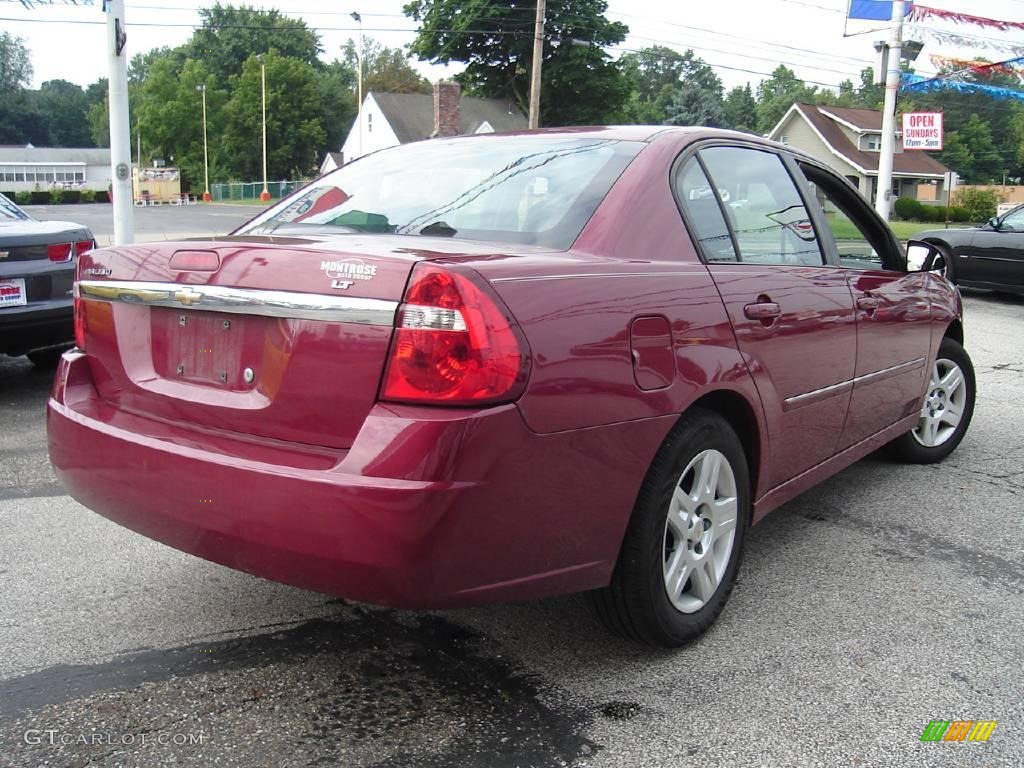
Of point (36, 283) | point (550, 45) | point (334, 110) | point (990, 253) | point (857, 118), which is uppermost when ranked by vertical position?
point (334, 110)

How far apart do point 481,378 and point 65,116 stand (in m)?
152

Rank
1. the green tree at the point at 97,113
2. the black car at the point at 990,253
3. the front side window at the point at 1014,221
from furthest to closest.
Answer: the green tree at the point at 97,113 < the front side window at the point at 1014,221 < the black car at the point at 990,253

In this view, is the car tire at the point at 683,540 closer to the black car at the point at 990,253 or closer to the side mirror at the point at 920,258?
the side mirror at the point at 920,258

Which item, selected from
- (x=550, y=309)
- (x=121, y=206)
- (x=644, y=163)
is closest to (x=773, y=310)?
(x=644, y=163)

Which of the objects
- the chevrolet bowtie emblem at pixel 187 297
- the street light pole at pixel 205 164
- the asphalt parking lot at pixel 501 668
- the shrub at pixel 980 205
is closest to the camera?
the asphalt parking lot at pixel 501 668

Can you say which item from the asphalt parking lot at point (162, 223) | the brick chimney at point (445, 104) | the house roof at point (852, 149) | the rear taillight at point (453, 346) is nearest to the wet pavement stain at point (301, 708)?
the rear taillight at point (453, 346)

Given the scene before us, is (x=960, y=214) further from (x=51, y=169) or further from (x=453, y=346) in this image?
(x=51, y=169)

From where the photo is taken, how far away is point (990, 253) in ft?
43.1

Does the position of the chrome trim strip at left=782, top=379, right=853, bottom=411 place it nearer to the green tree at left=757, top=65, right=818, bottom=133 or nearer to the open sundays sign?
the open sundays sign

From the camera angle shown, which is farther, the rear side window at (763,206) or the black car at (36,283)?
the black car at (36,283)

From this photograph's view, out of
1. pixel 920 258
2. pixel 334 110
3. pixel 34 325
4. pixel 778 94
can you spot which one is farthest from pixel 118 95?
pixel 778 94

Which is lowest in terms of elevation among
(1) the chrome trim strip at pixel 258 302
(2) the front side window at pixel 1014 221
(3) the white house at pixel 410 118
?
(1) the chrome trim strip at pixel 258 302

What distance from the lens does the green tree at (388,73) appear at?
87.5 meters

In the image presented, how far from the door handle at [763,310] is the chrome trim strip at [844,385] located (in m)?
0.31
